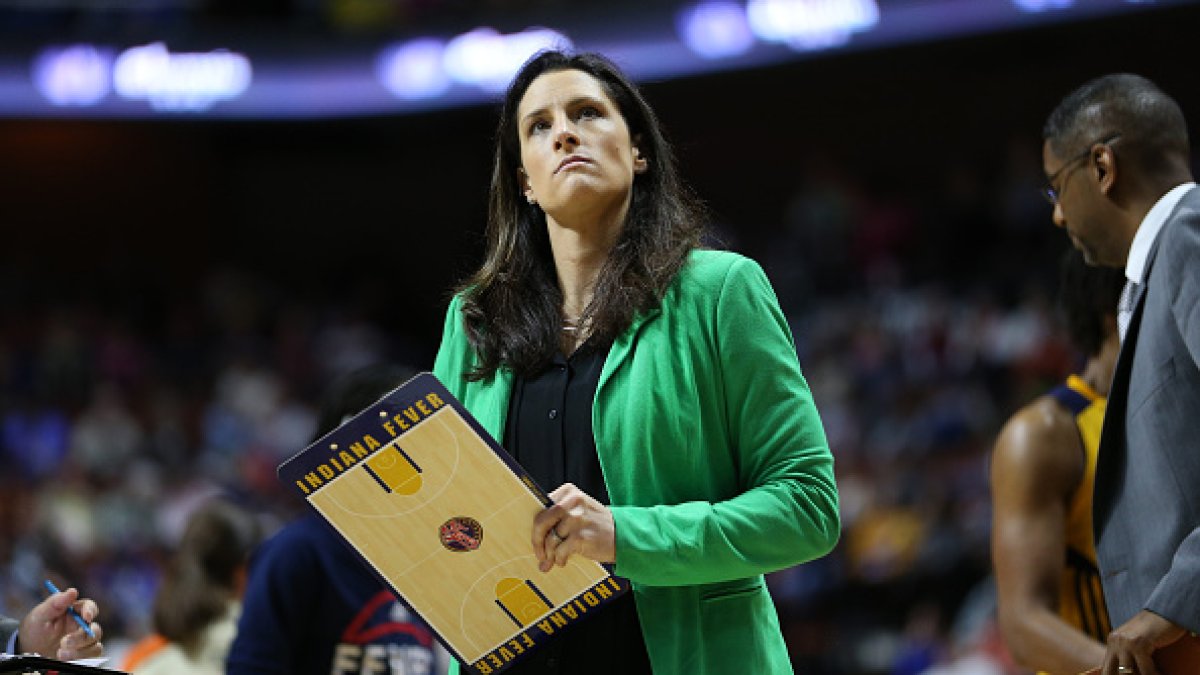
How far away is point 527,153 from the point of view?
289 centimetres

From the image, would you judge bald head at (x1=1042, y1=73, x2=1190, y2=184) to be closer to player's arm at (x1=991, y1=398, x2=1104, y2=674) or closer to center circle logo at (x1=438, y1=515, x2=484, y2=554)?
player's arm at (x1=991, y1=398, x2=1104, y2=674)

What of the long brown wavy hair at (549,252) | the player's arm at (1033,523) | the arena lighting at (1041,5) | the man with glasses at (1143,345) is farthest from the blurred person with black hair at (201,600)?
the arena lighting at (1041,5)

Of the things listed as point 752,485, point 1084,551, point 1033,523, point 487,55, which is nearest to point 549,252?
point 752,485

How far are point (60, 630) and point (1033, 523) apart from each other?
203 centimetres

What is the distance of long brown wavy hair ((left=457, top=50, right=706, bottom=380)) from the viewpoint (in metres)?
2.74

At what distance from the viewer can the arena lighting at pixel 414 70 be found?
1440cm

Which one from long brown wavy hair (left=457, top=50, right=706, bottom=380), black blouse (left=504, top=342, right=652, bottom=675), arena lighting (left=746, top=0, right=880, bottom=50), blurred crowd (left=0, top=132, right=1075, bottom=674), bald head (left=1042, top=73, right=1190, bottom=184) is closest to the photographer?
black blouse (left=504, top=342, right=652, bottom=675)

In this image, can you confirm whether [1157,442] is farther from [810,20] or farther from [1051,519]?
[810,20]

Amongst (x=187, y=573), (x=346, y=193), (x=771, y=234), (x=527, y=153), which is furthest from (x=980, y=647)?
(x=346, y=193)

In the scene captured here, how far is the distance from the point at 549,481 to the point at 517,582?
Answer: 0.63ft

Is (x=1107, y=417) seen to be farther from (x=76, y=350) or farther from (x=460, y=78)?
(x=76, y=350)

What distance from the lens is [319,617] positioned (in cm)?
398

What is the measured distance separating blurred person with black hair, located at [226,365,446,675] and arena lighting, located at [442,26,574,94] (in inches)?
384

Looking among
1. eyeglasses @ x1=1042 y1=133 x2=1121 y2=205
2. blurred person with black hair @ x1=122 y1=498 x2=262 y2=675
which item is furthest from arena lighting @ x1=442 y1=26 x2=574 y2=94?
eyeglasses @ x1=1042 y1=133 x2=1121 y2=205
